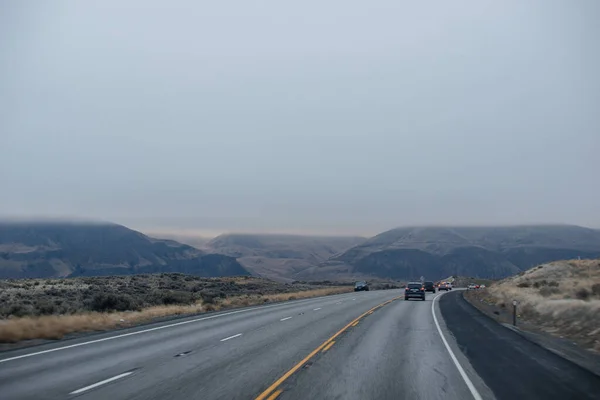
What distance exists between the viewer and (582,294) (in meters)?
35.9

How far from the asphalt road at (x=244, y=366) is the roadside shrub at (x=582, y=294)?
1784 cm

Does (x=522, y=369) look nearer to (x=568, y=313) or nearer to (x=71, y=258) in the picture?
(x=568, y=313)

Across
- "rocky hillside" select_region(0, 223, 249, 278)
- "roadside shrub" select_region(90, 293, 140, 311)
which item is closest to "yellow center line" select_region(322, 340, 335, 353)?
"roadside shrub" select_region(90, 293, 140, 311)

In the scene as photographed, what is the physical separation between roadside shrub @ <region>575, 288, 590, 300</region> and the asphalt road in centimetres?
1784

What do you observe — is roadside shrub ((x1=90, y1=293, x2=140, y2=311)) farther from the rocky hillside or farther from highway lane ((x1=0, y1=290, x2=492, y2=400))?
the rocky hillside

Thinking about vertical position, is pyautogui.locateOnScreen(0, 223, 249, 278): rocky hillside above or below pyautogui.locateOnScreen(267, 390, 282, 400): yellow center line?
above

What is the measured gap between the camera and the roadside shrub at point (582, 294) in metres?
34.8

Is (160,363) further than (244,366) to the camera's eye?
Yes

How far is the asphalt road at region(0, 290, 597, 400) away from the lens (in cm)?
1014

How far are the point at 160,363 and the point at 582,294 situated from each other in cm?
3100

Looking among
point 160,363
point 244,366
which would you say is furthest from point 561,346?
point 160,363

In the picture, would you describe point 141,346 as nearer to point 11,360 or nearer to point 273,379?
point 11,360

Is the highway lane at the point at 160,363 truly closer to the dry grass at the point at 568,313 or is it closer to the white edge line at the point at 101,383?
the white edge line at the point at 101,383

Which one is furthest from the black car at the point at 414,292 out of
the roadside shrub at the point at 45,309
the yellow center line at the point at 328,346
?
the yellow center line at the point at 328,346
